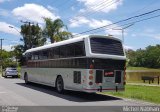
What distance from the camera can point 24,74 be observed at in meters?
30.4

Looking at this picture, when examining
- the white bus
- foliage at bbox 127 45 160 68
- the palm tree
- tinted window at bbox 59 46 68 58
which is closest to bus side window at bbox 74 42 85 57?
the white bus

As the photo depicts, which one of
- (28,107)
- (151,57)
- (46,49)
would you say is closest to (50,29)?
(46,49)

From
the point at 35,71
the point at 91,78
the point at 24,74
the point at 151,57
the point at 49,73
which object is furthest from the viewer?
the point at 151,57

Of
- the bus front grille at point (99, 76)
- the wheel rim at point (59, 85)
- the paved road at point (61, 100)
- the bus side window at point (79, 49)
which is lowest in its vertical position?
the paved road at point (61, 100)

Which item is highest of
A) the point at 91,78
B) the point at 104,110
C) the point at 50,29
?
the point at 50,29

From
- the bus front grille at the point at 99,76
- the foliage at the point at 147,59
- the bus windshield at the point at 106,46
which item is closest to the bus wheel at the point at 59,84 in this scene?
the bus front grille at the point at 99,76

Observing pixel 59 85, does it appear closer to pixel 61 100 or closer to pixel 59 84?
pixel 59 84

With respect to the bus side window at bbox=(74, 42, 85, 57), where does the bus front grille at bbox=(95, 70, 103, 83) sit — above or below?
below

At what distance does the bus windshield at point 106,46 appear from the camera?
17.5m

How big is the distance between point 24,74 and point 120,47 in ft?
45.6

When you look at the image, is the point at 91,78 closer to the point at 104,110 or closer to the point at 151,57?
the point at 104,110

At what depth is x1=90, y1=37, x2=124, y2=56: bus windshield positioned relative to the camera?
1755 centimetres

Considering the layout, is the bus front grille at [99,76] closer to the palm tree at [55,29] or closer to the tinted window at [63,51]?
the tinted window at [63,51]

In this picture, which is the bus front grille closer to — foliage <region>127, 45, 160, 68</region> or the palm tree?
the palm tree
